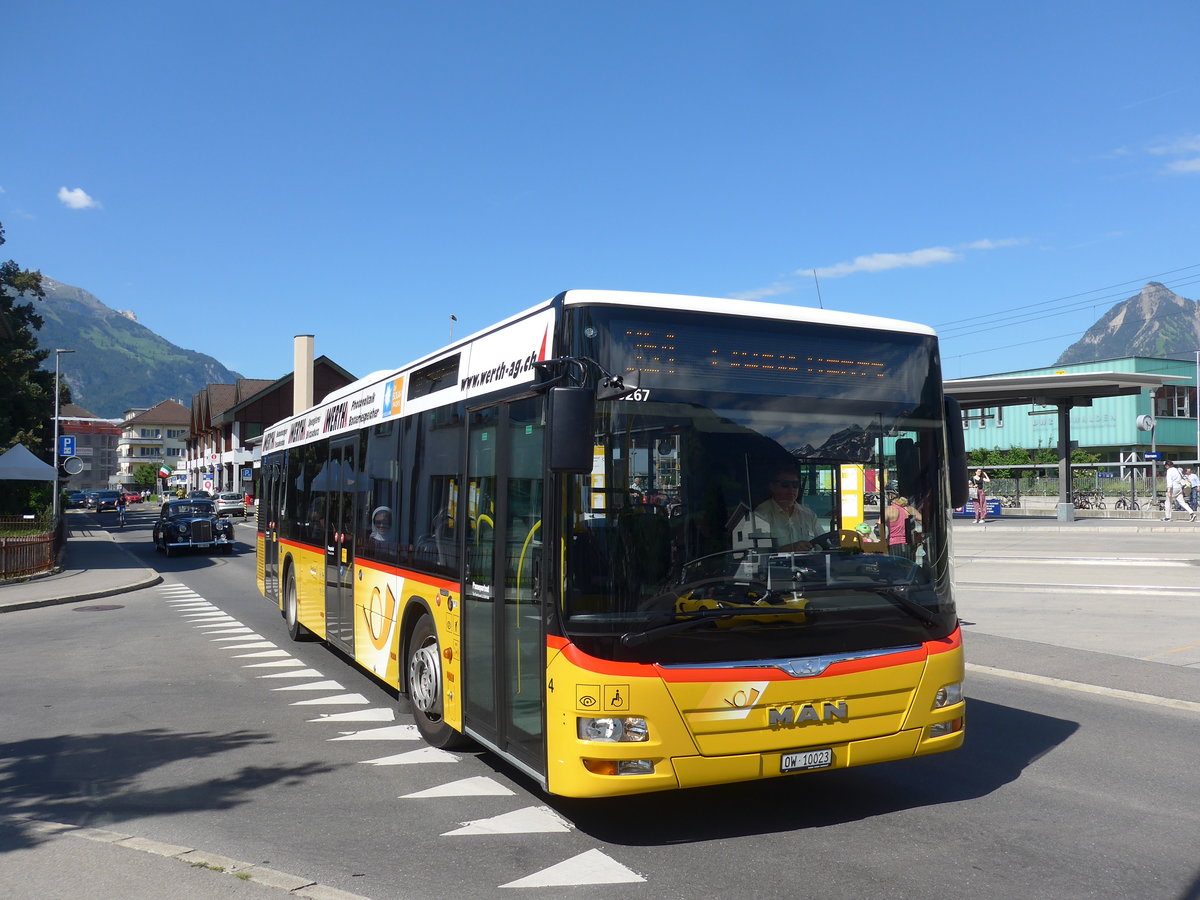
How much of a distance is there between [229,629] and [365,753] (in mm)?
8140

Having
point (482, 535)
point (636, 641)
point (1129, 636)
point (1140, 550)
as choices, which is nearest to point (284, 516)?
point (482, 535)

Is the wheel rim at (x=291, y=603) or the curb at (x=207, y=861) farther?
the wheel rim at (x=291, y=603)

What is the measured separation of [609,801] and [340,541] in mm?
4941

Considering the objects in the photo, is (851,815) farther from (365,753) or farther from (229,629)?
(229,629)

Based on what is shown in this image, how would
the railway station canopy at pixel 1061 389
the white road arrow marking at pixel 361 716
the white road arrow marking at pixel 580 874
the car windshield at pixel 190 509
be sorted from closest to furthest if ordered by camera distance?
the white road arrow marking at pixel 580 874
the white road arrow marking at pixel 361 716
the car windshield at pixel 190 509
the railway station canopy at pixel 1061 389

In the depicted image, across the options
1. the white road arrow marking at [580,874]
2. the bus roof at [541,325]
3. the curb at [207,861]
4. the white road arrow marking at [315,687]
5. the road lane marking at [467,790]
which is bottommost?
the road lane marking at [467,790]

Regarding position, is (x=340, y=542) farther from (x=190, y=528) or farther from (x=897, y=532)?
(x=190, y=528)

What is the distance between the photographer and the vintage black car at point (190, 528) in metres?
32.8

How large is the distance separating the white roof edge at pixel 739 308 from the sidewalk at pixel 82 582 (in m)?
16.5

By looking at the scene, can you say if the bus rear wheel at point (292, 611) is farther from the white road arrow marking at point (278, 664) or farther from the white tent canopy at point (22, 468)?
the white tent canopy at point (22, 468)

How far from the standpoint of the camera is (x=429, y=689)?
7.46 metres

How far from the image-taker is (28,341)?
50562 mm

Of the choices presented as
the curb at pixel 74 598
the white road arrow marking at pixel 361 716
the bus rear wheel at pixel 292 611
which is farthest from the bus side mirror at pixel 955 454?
the curb at pixel 74 598

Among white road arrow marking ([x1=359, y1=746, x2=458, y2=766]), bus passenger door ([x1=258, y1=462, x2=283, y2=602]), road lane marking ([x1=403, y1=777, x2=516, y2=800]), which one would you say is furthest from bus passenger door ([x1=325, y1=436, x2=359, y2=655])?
road lane marking ([x1=403, y1=777, x2=516, y2=800])
